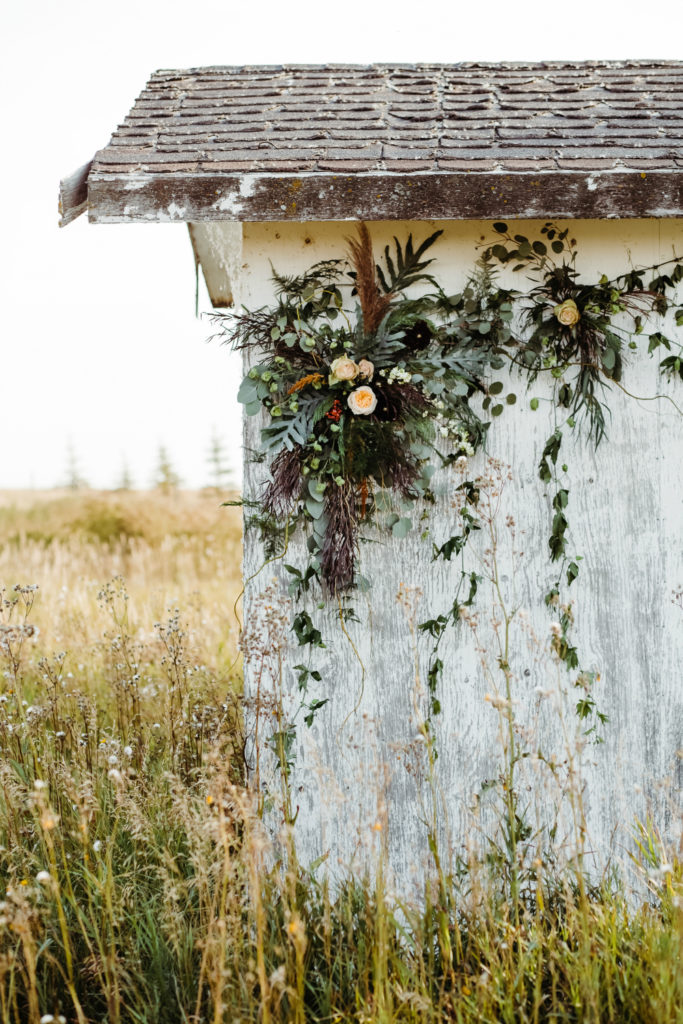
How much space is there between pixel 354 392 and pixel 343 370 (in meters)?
0.10

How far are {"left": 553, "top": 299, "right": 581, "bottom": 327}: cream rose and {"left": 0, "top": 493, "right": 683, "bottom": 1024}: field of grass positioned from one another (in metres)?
2.15

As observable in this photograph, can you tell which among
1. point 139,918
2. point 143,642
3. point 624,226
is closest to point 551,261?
point 624,226

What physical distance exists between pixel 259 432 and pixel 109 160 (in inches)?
51.7

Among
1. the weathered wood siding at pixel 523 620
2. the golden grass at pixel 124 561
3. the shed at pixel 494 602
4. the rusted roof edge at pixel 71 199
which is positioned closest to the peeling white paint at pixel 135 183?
the rusted roof edge at pixel 71 199

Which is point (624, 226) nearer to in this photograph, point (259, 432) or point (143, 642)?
point (259, 432)

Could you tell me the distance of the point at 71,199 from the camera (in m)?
3.37

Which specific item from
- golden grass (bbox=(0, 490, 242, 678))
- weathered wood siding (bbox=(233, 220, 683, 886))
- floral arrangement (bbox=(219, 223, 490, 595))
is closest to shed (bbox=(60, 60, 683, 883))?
weathered wood siding (bbox=(233, 220, 683, 886))

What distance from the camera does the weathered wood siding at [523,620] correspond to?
3.58 m

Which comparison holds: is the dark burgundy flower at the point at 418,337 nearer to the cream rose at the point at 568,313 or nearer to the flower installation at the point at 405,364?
the flower installation at the point at 405,364

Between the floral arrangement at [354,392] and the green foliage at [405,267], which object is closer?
the floral arrangement at [354,392]

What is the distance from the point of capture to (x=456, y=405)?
3.51 m

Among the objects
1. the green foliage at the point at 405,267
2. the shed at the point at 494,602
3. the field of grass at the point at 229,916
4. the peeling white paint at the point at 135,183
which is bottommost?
the field of grass at the point at 229,916

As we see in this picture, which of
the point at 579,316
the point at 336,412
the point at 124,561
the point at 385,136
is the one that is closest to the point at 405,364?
the point at 336,412

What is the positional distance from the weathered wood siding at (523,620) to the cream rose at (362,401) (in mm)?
523
